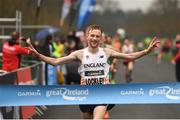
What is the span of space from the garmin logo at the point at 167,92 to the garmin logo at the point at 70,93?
0.96 metres

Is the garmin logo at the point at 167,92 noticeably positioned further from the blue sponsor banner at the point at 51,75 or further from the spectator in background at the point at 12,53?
the blue sponsor banner at the point at 51,75

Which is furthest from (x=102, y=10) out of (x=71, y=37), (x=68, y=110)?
(x=68, y=110)

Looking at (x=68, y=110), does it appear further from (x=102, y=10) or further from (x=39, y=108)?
(x=102, y=10)

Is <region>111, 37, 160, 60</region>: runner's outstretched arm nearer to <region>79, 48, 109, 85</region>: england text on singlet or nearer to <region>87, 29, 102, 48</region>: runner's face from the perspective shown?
<region>79, 48, 109, 85</region>: england text on singlet

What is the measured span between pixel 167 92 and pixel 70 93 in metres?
1.39

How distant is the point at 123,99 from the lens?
8281 millimetres

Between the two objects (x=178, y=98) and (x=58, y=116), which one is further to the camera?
(x=58, y=116)

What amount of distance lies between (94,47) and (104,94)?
70cm

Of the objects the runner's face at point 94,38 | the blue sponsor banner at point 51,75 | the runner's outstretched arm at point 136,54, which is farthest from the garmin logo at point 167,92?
the blue sponsor banner at point 51,75

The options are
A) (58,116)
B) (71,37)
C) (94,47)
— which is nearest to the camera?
(94,47)

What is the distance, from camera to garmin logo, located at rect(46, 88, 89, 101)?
27.0ft

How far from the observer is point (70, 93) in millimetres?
8281

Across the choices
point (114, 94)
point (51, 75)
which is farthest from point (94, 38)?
point (51, 75)

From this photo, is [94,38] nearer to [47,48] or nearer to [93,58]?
[93,58]
